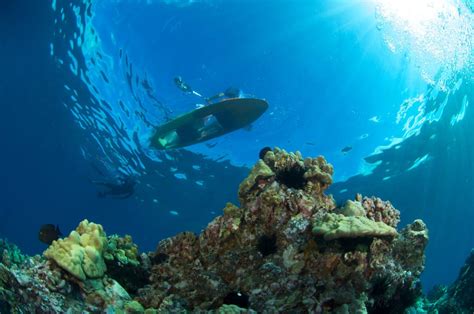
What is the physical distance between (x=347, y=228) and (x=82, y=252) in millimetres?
2973

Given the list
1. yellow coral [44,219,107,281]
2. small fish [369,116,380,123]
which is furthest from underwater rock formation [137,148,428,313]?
small fish [369,116,380,123]

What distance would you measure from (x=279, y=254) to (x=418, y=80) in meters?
15.1

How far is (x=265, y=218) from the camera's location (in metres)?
4.46

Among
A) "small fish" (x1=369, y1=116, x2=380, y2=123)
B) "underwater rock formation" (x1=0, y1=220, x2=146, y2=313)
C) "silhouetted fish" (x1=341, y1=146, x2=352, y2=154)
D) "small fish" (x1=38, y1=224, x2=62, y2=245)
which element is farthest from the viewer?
"silhouetted fish" (x1=341, y1=146, x2=352, y2=154)

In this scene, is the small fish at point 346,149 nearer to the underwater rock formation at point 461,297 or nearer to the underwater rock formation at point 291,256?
the underwater rock formation at point 461,297

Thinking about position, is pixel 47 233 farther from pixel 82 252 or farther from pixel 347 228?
pixel 347 228

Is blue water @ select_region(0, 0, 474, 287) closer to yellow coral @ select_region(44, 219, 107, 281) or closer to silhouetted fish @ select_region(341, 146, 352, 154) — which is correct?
silhouetted fish @ select_region(341, 146, 352, 154)

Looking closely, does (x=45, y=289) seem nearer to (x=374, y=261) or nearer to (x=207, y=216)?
(x=374, y=261)

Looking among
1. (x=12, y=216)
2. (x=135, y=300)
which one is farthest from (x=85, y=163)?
(x=135, y=300)

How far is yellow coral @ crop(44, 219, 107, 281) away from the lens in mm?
3775

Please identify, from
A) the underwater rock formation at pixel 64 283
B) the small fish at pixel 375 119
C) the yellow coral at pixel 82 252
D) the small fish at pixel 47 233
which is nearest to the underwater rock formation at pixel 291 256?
the underwater rock formation at pixel 64 283

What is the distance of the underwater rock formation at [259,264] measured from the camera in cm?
376

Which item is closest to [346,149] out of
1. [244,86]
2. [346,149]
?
[346,149]

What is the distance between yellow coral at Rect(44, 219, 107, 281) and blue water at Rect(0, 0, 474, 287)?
11.1 metres
